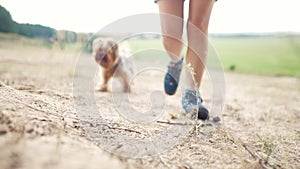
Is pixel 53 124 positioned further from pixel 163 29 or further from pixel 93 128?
pixel 163 29

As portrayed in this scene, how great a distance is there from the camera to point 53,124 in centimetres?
152

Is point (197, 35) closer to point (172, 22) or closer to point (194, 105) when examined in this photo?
point (172, 22)

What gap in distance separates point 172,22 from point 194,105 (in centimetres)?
67

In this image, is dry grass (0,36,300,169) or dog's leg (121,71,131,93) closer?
dry grass (0,36,300,169)

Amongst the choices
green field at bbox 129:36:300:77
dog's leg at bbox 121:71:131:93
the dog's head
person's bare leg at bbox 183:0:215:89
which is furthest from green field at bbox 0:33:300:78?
person's bare leg at bbox 183:0:215:89

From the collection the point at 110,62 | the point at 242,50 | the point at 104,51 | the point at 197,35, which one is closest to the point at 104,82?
the point at 110,62

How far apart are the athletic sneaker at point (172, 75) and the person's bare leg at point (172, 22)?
13cm

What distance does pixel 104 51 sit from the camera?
14.7ft

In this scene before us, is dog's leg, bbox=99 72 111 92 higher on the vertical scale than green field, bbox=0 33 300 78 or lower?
lower

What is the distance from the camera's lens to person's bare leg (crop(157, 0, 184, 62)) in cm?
263

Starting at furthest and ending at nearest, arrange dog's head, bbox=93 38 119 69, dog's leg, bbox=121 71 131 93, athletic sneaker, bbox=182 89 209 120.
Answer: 1. dog's leg, bbox=121 71 131 93
2. dog's head, bbox=93 38 119 69
3. athletic sneaker, bbox=182 89 209 120

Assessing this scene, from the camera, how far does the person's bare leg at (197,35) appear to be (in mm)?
2457

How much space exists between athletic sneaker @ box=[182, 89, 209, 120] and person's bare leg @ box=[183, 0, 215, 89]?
0.06 m

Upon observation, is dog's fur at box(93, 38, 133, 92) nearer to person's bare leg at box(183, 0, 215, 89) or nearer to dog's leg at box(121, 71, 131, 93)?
dog's leg at box(121, 71, 131, 93)
